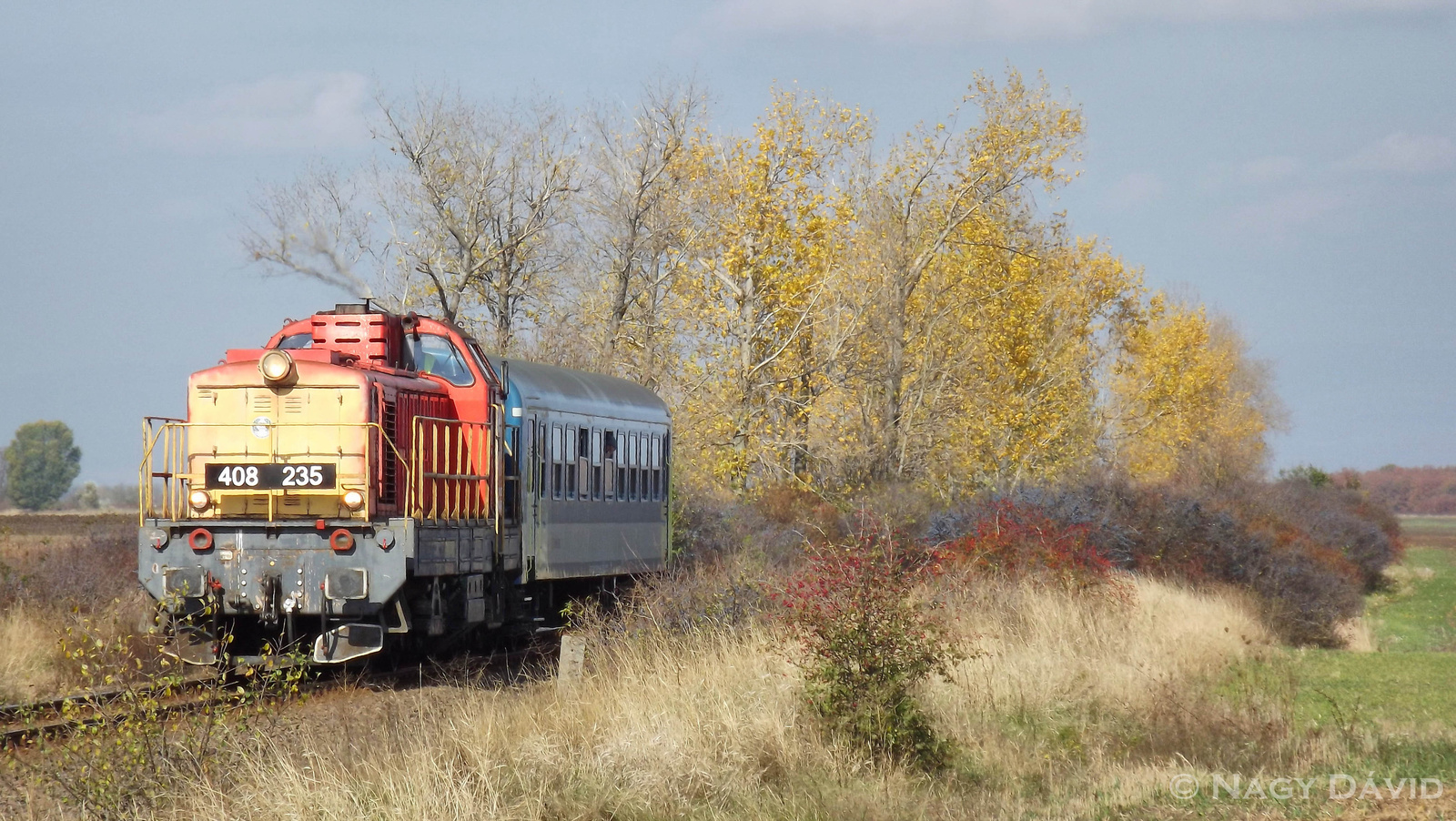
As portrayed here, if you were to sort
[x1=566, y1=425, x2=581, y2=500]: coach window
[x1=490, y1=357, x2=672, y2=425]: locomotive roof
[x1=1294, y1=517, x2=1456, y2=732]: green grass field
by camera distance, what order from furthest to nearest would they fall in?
[x1=566, y1=425, x2=581, y2=500]: coach window
[x1=490, y1=357, x2=672, y2=425]: locomotive roof
[x1=1294, y1=517, x2=1456, y2=732]: green grass field

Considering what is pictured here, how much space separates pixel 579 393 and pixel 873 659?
8722mm

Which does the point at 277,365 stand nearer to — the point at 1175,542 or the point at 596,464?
the point at 596,464

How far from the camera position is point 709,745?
938 cm

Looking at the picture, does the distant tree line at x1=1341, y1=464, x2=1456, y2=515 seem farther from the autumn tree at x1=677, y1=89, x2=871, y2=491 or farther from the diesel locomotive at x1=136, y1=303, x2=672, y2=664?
the diesel locomotive at x1=136, y1=303, x2=672, y2=664

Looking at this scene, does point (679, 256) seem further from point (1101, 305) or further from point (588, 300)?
point (1101, 305)

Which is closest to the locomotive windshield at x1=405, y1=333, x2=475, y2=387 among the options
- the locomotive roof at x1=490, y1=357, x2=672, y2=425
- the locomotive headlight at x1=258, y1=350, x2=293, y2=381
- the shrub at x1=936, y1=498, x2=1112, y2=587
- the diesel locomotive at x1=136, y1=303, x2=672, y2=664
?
the diesel locomotive at x1=136, y1=303, x2=672, y2=664

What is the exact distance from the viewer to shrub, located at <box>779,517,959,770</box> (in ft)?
32.4

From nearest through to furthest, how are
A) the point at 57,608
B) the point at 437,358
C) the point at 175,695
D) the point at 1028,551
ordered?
the point at 175,695, the point at 437,358, the point at 57,608, the point at 1028,551

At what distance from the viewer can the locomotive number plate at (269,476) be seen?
45.8 ft

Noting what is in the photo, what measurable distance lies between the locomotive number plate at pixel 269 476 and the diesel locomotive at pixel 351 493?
0.5 inches

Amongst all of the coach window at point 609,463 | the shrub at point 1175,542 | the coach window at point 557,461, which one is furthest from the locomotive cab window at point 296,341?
the shrub at point 1175,542

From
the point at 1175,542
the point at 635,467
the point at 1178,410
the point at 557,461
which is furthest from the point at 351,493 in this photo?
the point at 1178,410

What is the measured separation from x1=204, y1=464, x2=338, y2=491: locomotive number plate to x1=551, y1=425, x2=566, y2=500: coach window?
11.8 feet

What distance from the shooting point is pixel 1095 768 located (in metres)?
10.0
